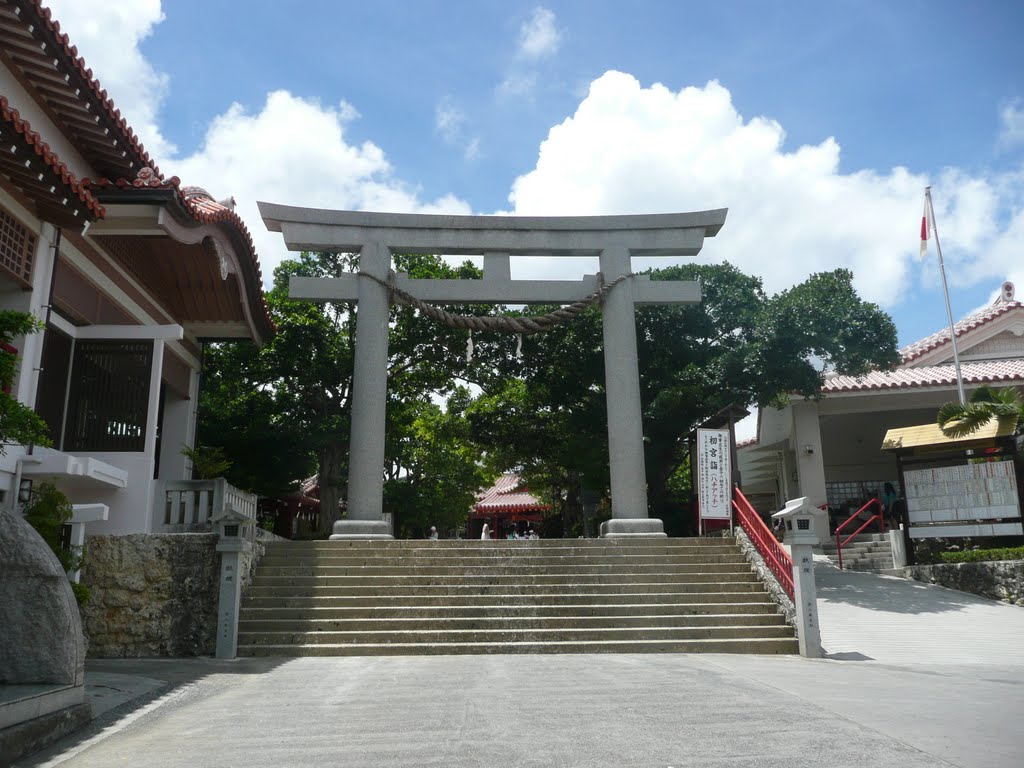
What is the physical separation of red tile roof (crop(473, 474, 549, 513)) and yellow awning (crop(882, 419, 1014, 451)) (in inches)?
628

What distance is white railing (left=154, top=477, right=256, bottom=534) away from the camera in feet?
35.9

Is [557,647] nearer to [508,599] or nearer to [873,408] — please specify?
[508,599]

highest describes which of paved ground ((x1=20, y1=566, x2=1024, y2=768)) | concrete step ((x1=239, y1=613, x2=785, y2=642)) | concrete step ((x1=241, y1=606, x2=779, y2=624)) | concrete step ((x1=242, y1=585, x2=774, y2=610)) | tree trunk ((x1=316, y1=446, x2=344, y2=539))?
tree trunk ((x1=316, y1=446, x2=344, y2=539))

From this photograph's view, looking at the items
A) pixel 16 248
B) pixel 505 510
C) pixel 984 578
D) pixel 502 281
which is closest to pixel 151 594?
pixel 16 248

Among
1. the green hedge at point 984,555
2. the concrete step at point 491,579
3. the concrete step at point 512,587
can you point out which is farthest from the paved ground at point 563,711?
the green hedge at point 984,555

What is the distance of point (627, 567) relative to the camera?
37.4 ft

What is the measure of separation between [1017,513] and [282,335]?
13969mm

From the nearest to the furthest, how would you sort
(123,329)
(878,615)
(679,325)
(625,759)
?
(625,759)
(123,329)
(878,615)
(679,325)

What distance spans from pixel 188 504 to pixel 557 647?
5426mm

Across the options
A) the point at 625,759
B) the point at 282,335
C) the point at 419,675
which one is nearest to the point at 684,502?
the point at 282,335

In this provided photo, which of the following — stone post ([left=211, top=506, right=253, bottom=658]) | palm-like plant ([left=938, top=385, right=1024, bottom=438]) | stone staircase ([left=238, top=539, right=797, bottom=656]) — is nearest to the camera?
stone post ([left=211, top=506, right=253, bottom=658])

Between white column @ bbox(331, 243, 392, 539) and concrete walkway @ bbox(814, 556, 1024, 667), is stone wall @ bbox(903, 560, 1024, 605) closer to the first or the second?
concrete walkway @ bbox(814, 556, 1024, 667)

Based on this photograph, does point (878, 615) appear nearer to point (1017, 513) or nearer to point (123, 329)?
point (1017, 513)

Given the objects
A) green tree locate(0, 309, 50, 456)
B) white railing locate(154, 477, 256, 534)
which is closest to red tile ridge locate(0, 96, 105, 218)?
green tree locate(0, 309, 50, 456)
